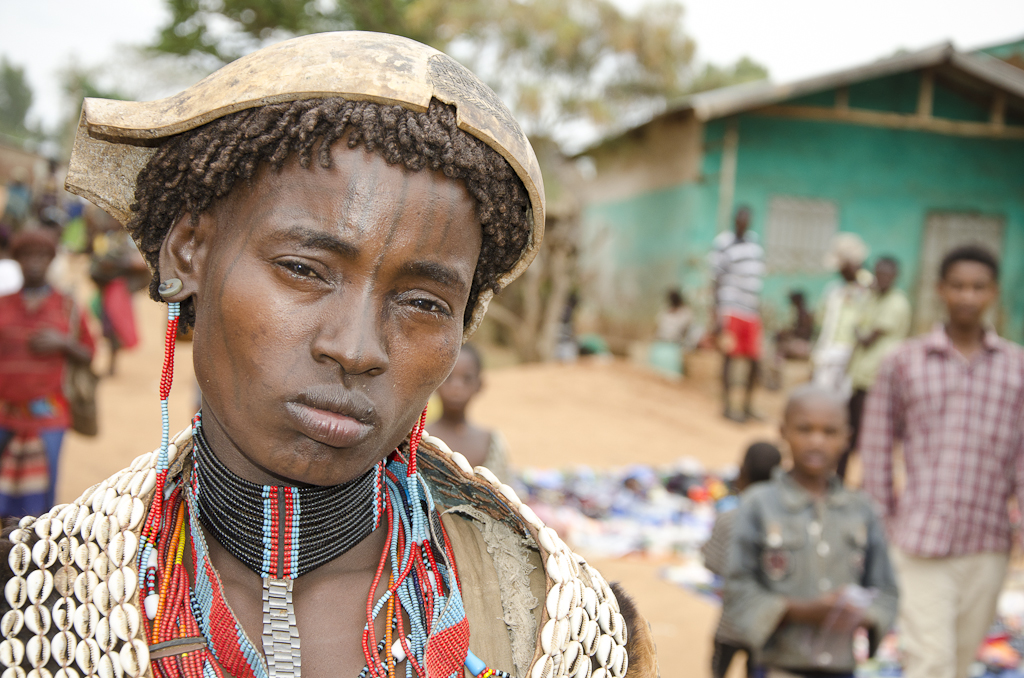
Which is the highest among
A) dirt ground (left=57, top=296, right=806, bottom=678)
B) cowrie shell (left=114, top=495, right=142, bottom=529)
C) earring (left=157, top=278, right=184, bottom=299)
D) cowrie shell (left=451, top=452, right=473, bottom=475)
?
earring (left=157, top=278, right=184, bottom=299)

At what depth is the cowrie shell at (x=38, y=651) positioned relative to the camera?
1111mm

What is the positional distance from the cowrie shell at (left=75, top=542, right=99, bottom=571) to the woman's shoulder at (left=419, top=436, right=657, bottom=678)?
579mm

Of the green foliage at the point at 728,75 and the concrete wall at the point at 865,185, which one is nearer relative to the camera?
the concrete wall at the point at 865,185

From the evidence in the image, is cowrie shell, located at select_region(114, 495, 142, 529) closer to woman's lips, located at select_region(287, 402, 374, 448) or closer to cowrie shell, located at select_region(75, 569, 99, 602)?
cowrie shell, located at select_region(75, 569, 99, 602)

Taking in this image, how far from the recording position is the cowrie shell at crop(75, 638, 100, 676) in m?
1.11

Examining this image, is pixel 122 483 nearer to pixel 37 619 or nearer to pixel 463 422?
pixel 37 619

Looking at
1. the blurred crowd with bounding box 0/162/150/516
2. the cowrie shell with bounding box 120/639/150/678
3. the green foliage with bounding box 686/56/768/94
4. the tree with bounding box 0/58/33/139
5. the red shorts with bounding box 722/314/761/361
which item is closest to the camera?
the cowrie shell with bounding box 120/639/150/678

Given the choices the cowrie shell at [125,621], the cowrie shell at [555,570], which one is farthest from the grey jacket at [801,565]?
the cowrie shell at [125,621]

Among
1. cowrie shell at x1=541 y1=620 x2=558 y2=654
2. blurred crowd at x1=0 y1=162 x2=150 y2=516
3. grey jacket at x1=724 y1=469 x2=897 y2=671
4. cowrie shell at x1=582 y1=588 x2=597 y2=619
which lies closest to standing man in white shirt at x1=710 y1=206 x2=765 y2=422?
grey jacket at x1=724 y1=469 x2=897 y2=671

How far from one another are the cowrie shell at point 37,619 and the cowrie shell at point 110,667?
0.33 feet

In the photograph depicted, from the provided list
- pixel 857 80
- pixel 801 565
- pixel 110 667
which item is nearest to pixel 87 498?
pixel 110 667

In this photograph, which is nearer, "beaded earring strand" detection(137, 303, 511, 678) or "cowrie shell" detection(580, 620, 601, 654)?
"beaded earring strand" detection(137, 303, 511, 678)

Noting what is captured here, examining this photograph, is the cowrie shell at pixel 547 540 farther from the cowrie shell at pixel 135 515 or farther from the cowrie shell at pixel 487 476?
the cowrie shell at pixel 135 515

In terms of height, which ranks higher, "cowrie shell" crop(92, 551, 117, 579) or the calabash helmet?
the calabash helmet
